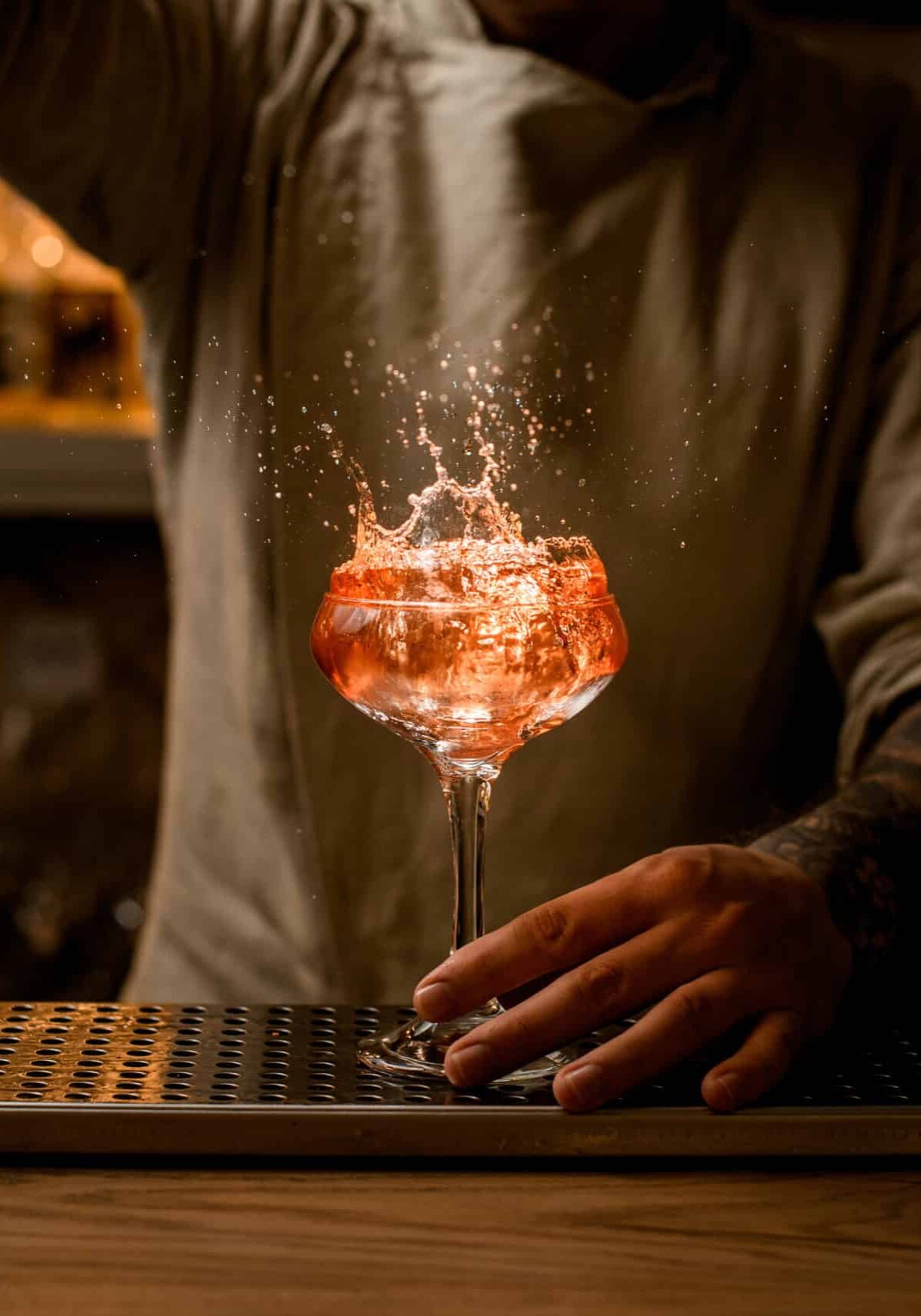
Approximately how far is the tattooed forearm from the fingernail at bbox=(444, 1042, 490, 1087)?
20 centimetres

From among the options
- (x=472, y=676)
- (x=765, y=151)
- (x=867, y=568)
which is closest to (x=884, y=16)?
(x=765, y=151)

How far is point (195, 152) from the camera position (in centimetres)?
87

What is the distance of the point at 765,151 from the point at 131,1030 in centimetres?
64

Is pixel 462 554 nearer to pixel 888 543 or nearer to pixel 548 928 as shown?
pixel 548 928

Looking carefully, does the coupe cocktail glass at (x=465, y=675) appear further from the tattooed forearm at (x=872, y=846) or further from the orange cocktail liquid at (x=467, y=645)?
the tattooed forearm at (x=872, y=846)

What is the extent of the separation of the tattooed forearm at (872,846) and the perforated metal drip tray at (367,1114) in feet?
0.31

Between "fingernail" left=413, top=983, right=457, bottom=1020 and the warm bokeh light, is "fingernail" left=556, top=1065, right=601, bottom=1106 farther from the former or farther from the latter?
the warm bokeh light

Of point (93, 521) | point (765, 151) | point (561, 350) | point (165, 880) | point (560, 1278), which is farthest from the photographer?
point (93, 521)

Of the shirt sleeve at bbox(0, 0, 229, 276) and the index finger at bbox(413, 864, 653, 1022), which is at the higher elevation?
the shirt sleeve at bbox(0, 0, 229, 276)

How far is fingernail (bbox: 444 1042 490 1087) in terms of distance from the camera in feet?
1.80

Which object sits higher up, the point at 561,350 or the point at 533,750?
the point at 561,350

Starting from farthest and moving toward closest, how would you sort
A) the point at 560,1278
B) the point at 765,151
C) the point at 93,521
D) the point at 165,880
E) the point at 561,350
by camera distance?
the point at 93,521 → the point at 165,880 → the point at 765,151 → the point at 561,350 → the point at 560,1278

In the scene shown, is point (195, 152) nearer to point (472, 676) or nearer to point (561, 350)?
point (561, 350)

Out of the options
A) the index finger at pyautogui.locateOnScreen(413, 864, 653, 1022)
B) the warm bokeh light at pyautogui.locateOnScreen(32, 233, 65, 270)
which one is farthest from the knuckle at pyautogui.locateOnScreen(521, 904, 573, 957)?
the warm bokeh light at pyautogui.locateOnScreen(32, 233, 65, 270)
